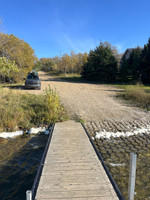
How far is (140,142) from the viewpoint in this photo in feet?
20.6

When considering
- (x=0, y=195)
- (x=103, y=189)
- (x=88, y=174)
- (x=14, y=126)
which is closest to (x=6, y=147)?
(x=14, y=126)

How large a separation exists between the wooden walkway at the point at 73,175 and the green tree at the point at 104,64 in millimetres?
24801

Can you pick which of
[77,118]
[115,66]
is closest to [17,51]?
[115,66]

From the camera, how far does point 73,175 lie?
357cm

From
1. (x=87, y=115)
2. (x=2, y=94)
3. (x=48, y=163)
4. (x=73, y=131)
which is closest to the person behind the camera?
(x=48, y=163)

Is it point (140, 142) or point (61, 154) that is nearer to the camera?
point (61, 154)

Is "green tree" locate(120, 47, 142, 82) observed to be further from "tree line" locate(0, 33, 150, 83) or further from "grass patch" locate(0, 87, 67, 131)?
"grass patch" locate(0, 87, 67, 131)

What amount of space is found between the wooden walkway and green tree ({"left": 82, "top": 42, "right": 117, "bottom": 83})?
24801mm

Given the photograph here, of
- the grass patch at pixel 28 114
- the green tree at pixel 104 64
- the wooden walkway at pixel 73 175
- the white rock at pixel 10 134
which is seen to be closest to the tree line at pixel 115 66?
the green tree at pixel 104 64

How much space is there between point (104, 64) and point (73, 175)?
2676 centimetres

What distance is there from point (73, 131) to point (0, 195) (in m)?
3.49

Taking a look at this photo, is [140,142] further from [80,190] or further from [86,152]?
[80,190]

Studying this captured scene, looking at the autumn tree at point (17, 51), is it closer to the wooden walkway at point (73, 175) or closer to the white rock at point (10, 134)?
the white rock at point (10, 134)

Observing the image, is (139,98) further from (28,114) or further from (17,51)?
(17,51)
